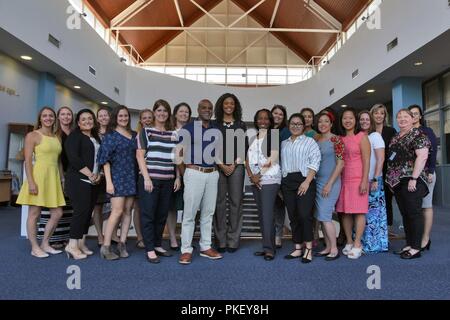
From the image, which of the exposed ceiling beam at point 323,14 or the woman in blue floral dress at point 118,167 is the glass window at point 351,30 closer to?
the exposed ceiling beam at point 323,14

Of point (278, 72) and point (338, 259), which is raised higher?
point (278, 72)

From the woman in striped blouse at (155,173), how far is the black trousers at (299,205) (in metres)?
1.11

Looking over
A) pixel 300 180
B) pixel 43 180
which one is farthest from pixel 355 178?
pixel 43 180

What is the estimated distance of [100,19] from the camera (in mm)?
11367

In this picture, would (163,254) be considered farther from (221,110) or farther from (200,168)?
(221,110)

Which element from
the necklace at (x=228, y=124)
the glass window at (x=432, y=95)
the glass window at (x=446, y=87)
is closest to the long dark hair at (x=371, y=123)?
the necklace at (x=228, y=124)

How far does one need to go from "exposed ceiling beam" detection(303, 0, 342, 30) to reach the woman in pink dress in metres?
10.4

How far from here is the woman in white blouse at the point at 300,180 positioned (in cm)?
292

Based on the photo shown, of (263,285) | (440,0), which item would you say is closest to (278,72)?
(440,0)

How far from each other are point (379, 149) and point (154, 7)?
12.7 meters

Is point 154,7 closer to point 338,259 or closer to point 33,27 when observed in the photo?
point 33,27

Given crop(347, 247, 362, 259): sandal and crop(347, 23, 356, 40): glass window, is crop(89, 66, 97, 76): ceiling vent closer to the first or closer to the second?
crop(347, 23, 356, 40): glass window

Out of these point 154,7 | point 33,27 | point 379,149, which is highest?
point 154,7

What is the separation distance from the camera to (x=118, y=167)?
298 cm
